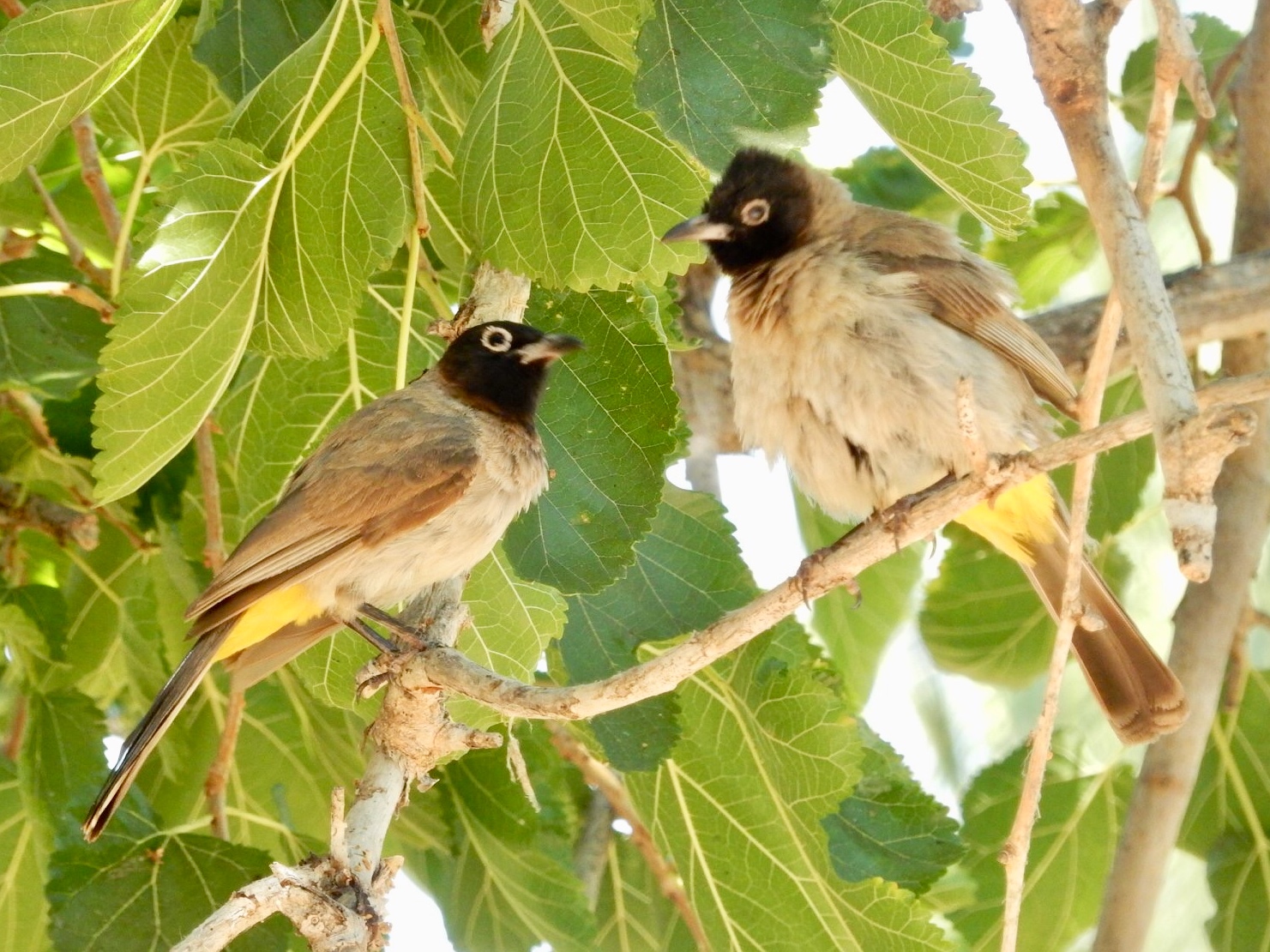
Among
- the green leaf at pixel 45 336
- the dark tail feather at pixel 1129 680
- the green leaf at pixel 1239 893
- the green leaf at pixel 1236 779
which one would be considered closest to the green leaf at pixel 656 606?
the dark tail feather at pixel 1129 680

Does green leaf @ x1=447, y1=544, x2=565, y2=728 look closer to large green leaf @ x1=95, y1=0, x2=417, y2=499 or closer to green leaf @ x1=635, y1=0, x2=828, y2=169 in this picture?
large green leaf @ x1=95, y1=0, x2=417, y2=499

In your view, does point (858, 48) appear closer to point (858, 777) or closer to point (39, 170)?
point (858, 777)

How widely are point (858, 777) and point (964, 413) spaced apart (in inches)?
62.7

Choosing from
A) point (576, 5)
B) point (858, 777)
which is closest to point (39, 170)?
point (576, 5)

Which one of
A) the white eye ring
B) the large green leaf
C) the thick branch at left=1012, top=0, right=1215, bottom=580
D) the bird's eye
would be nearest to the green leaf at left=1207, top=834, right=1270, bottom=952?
the bird's eye

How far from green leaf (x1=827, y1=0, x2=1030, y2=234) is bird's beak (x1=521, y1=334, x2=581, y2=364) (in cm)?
102

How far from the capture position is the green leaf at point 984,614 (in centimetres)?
570

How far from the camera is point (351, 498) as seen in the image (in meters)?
4.08

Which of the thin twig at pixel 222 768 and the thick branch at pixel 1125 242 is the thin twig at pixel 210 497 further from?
the thick branch at pixel 1125 242

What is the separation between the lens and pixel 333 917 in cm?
263

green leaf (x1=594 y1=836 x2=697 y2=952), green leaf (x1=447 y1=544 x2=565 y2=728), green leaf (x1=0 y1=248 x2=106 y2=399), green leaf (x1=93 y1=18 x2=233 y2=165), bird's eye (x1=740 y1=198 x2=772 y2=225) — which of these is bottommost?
green leaf (x1=594 y1=836 x2=697 y2=952)

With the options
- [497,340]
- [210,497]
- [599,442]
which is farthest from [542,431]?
[210,497]

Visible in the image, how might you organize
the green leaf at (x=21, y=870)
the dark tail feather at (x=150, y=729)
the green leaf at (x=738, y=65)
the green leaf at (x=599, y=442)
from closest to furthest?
the green leaf at (x=738, y=65) → the dark tail feather at (x=150, y=729) → the green leaf at (x=599, y=442) → the green leaf at (x=21, y=870)

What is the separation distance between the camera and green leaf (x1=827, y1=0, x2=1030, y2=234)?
10.3 feet
